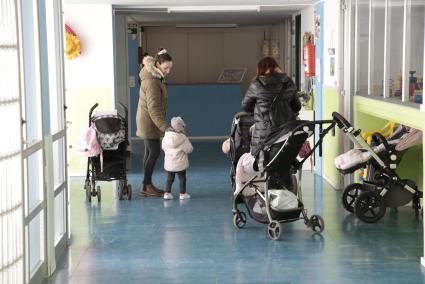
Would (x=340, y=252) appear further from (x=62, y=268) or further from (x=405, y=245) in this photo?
(x=62, y=268)

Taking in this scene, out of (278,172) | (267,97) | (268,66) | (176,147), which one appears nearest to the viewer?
(278,172)

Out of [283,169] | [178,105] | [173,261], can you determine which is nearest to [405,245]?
[283,169]

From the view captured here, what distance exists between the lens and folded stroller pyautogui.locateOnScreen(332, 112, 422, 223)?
701cm

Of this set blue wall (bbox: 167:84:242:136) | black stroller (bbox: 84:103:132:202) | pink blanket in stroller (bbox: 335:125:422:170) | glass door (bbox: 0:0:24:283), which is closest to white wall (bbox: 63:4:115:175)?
black stroller (bbox: 84:103:132:202)

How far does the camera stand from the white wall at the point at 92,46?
1014 centimetres

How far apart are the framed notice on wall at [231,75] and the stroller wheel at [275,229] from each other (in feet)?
32.6

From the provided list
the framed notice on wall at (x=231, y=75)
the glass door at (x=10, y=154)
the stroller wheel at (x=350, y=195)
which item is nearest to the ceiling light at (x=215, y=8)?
the stroller wheel at (x=350, y=195)

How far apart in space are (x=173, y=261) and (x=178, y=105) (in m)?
8.91

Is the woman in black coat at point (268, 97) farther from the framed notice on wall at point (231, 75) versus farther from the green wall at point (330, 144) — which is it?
the framed notice on wall at point (231, 75)

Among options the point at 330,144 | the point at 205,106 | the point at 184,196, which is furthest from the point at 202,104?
the point at 184,196

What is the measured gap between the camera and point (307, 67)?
1025 cm

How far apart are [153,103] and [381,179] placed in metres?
2.57

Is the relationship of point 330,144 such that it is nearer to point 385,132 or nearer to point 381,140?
point 385,132

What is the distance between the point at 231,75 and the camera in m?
16.5
